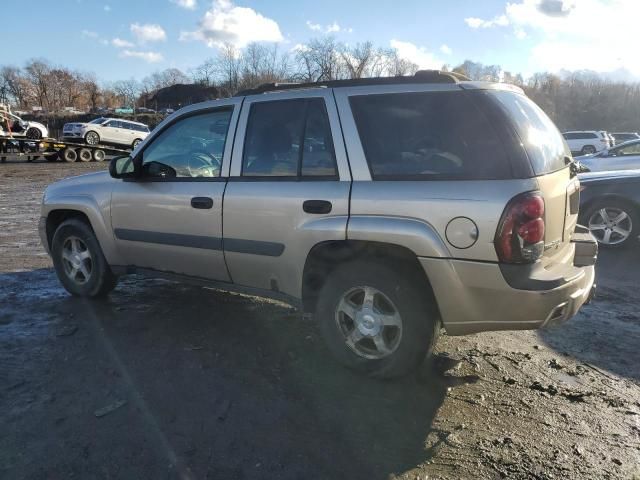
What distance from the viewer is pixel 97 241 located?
196 inches

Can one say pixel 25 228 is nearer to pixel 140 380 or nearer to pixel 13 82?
pixel 140 380

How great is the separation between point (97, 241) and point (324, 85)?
9.02 ft

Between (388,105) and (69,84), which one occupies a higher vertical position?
(69,84)

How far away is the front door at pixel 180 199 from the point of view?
4.11 meters

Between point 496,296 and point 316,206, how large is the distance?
128cm

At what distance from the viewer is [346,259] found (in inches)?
137

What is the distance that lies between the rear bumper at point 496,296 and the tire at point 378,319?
154 mm

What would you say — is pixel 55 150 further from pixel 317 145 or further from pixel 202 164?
pixel 317 145

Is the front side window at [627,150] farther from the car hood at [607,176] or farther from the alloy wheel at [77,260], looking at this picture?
the alloy wheel at [77,260]

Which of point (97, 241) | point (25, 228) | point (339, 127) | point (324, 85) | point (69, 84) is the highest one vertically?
point (69, 84)

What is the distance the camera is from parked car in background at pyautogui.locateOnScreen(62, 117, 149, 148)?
93.5 ft

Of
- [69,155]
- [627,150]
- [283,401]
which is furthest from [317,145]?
[69,155]

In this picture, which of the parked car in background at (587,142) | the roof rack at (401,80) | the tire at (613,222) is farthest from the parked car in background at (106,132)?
the parked car in background at (587,142)

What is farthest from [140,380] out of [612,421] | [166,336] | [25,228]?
[25,228]
